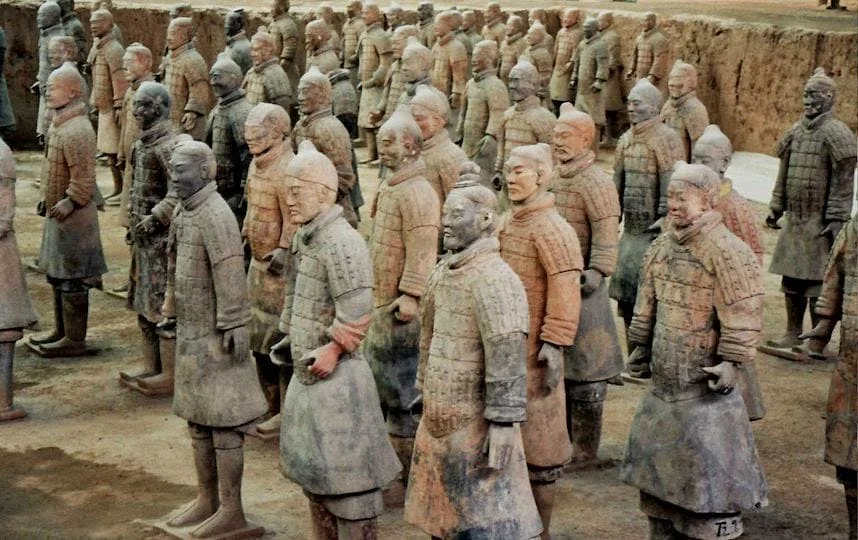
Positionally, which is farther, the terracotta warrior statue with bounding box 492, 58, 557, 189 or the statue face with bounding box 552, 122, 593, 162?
the terracotta warrior statue with bounding box 492, 58, 557, 189

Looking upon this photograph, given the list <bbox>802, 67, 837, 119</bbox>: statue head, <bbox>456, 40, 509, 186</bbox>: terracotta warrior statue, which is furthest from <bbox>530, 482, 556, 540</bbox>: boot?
<bbox>456, 40, 509, 186</bbox>: terracotta warrior statue

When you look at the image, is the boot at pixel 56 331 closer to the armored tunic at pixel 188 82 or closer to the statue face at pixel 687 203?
the armored tunic at pixel 188 82

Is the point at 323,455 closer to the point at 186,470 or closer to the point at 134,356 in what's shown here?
the point at 186,470

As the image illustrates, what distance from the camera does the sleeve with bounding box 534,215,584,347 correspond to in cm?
654

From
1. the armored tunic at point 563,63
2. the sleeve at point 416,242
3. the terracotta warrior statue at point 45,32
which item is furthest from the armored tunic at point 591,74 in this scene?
the sleeve at point 416,242

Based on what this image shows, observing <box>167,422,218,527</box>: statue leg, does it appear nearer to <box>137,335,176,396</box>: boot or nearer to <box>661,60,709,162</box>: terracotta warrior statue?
<box>137,335,176,396</box>: boot

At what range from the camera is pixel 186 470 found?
316 inches

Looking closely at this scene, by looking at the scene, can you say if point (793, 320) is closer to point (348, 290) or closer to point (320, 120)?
point (320, 120)

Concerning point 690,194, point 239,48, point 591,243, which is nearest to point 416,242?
point 591,243

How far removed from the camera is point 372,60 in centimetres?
1683

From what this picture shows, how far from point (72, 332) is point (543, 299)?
4.58m

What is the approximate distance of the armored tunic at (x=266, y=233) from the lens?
795cm

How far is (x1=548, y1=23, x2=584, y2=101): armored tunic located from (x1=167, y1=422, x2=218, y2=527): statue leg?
11844 mm

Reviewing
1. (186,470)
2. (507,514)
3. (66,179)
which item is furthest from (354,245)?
(66,179)
